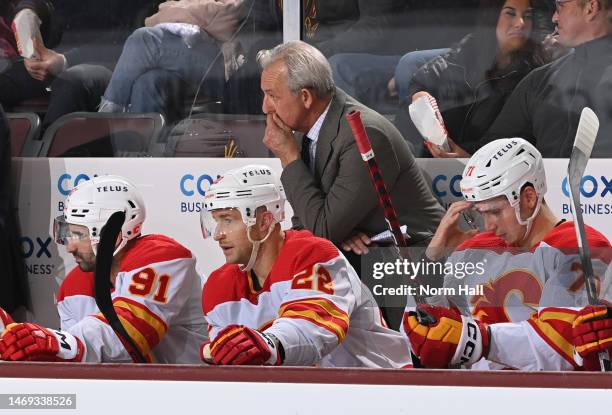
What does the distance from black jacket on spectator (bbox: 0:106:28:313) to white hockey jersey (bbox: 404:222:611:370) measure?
1.29 meters

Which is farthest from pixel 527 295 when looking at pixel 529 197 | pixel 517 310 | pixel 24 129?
pixel 24 129

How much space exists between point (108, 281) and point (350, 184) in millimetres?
685

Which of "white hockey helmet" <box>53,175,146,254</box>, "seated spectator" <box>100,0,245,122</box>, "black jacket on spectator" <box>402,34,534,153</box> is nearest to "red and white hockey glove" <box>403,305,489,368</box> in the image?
"black jacket on spectator" <box>402,34,534,153</box>

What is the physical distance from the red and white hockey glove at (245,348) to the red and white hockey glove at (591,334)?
0.69 metres

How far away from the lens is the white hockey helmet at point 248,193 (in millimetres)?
3646

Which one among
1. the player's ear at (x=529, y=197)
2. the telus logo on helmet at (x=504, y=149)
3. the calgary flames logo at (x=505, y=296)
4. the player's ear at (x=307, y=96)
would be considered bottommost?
the calgary flames logo at (x=505, y=296)

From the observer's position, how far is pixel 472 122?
12.5 feet

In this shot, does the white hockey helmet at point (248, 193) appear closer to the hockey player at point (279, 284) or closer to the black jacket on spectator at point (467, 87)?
the hockey player at point (279, 284)

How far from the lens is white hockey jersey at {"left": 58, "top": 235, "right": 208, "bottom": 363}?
3.68m

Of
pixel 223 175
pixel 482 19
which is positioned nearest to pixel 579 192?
pixel 482 19

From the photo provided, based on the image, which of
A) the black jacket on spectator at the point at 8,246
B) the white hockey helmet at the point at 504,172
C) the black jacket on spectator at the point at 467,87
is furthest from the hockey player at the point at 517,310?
the black jacket on spectator at the point at 8,246

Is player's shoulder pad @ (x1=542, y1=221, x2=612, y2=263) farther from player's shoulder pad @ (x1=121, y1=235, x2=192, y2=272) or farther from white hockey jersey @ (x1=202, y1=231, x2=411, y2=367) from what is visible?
player's shoulder pad @ (x1=121, y1=235, x2=192, y2=272)

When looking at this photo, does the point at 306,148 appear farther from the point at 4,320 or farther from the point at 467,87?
the point at 4,320

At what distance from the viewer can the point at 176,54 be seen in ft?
13.1
